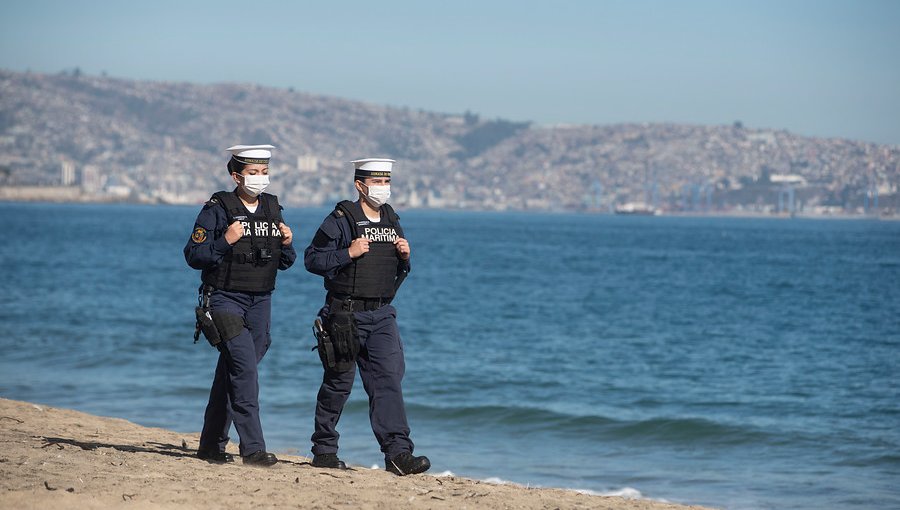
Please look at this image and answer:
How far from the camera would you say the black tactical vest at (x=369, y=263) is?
8047 mm

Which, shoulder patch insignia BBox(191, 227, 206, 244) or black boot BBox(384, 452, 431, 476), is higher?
shoulder patch insignia BBox(191, 227, 206, 244)

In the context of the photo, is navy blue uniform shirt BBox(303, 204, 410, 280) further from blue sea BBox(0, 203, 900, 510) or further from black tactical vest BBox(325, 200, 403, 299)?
blue sea BBox(0, 203, 900, 510)

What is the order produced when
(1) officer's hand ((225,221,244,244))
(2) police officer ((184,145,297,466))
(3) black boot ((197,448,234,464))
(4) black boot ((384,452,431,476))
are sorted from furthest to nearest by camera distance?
(3) black boot ((197,448,234,464))
(4) black boot ((384,452,431,476))
(2) police officer ((184,145,297,466))
(1) officer's hand ((225,221,244,244))

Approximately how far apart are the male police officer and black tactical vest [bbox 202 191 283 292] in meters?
0.26

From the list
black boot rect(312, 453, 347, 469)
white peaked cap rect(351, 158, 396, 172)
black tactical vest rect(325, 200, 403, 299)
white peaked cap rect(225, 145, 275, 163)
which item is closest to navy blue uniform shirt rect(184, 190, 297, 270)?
white peaked cap rect(225, 145, 275, 163)

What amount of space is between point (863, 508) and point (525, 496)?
4.65 metres

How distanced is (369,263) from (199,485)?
1.79 metres

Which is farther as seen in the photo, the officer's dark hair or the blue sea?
the blue sea

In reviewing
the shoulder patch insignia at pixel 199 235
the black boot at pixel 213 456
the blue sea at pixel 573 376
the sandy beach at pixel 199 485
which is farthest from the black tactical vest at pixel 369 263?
the blue sea at pixel 573 376

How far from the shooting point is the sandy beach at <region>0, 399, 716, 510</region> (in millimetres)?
6914

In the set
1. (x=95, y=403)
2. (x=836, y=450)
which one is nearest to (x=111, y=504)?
(x=95, y=403)

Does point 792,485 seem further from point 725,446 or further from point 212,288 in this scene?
point 212,288

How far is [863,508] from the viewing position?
36.7ft

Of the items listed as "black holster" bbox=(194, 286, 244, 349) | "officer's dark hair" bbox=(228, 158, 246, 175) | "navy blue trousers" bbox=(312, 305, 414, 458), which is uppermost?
"officer's dark hair" bbox=(228, 158, 246, 175)
